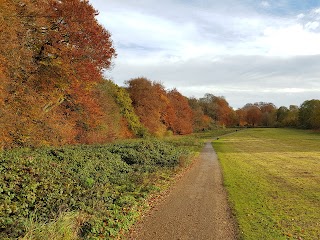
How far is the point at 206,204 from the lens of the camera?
37.8 feet

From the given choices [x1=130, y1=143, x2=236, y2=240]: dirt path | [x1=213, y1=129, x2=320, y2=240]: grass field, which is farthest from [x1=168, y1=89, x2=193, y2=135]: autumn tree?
[x1=130, y1=143, x2=236, y2=240]: dirt path

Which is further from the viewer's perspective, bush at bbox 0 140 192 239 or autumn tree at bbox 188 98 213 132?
autumn tree at bbox 188 98 213 132

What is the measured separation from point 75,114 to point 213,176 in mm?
16225

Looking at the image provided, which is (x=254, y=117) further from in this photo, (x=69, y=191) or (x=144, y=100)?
(x=69, y=191)

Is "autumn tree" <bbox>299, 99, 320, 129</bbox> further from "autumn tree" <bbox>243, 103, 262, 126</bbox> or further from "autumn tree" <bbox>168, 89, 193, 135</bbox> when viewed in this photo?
"autumn tree" <bbox>168, 89, 193, 135</bbox>

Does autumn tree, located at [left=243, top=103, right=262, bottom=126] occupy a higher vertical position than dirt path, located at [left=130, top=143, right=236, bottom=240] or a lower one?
higher

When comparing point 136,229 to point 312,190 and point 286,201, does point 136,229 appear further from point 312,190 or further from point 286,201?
point 312,190

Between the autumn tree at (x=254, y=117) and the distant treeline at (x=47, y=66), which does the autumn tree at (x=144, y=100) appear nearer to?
the distant treeline at (x=47, y=66)

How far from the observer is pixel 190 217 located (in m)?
9.82

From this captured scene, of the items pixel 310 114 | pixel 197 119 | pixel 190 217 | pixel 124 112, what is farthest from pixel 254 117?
pixel 190 217

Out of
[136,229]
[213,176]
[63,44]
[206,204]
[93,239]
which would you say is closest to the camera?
[93,239]

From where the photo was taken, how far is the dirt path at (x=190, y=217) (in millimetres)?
8375

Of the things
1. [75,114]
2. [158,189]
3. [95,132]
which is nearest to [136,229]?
[158,189]

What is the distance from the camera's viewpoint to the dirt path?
838 centimetres
